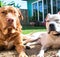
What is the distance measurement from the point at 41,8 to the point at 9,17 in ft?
69.5

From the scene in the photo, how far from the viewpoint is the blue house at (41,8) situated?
24.4 m

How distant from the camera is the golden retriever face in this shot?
17.8ft

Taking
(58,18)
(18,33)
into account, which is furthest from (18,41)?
(58,18)

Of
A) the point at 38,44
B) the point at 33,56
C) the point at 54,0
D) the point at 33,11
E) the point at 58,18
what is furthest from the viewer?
the point at 33,11

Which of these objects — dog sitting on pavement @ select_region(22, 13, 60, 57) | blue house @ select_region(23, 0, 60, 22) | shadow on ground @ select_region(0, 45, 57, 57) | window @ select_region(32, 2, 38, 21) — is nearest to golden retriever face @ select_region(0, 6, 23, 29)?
shadow on ground @ select_region(0, 45, 57, 57)

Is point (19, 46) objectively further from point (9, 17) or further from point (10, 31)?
point (9, 17)

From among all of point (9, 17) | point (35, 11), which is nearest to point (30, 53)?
point (9, 17)

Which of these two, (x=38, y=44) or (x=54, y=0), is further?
(x=54, y=0)

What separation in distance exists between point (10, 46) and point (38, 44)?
3.21 ft

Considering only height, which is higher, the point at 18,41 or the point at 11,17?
the point at 11,17

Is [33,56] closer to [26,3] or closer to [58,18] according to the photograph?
[58,18]

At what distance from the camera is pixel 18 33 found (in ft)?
19.0

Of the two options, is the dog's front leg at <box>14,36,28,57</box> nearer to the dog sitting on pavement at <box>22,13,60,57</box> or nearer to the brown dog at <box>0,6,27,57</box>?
the brown dog at <box>0,6,27,57</box>

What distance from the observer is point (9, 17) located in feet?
18.0
